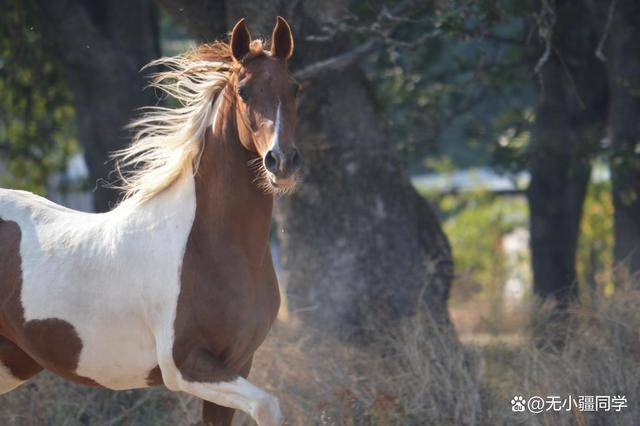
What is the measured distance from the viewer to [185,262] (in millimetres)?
4199

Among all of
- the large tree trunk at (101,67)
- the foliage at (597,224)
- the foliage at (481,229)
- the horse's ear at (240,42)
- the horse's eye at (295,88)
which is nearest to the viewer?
the horse's eye at (295,88)

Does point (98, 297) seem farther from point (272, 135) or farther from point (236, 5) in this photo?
point (236, 5)

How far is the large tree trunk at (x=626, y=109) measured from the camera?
27.8 feet

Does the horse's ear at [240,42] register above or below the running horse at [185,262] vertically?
above

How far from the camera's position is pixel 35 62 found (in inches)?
342

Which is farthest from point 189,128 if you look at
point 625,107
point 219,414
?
point 625,107

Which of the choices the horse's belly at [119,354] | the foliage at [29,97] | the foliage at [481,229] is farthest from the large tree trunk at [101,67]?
the foliage at [481,229]

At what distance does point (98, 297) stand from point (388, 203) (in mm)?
3348

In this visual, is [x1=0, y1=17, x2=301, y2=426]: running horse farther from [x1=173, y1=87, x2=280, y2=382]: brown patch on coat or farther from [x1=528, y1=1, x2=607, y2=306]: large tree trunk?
[x1=528, y1=1, x2=607, y2=306]: large tree trunk

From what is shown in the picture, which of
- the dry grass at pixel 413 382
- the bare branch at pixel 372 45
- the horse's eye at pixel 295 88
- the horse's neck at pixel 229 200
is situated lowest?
the dry grass at pixel 413 382

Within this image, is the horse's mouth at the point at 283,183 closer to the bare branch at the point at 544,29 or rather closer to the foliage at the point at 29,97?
the bare branch at the point at 544,29

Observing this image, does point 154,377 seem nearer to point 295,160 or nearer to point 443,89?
point 295,160

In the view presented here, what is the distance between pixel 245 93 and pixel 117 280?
1102 millimetres

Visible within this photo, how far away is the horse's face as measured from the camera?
3.85 meters
